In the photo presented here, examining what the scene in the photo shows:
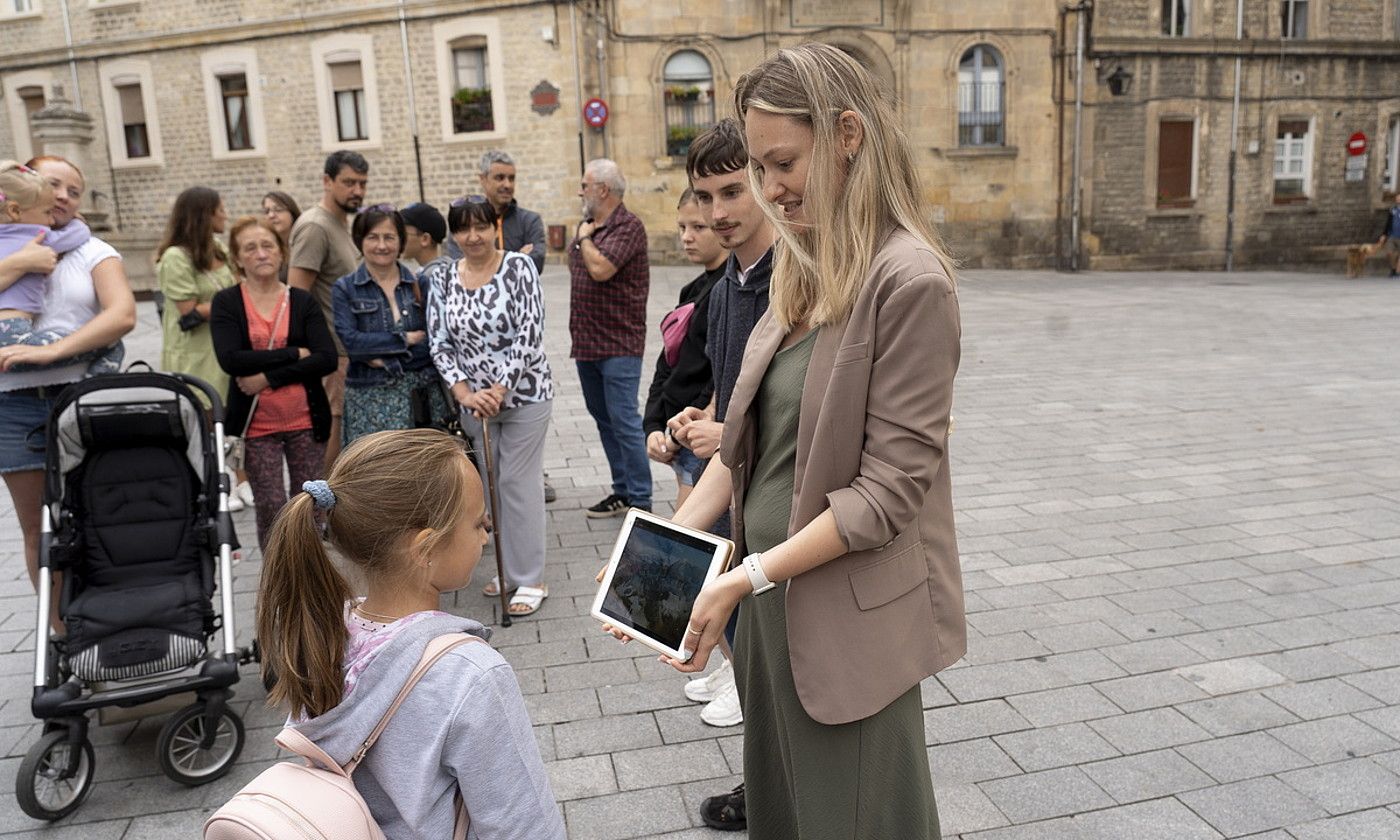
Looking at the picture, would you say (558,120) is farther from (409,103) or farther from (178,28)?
(178,28)

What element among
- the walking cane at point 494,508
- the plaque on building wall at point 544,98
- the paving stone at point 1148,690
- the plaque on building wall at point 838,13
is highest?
the plaque on building wall at point 838,13

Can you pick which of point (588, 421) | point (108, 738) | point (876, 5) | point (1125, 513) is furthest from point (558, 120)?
point (108, 738)

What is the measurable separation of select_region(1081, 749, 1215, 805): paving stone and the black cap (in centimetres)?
454

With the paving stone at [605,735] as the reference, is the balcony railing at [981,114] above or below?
above

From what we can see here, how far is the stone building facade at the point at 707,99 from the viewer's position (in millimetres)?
23594

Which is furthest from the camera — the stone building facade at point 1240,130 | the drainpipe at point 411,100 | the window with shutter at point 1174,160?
the window with shutter at point 1174,160

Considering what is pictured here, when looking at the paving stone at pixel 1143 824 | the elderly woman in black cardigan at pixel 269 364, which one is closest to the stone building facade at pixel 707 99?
the elderly woman in black cardigan at pixel 269 364

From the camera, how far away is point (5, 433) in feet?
13.7

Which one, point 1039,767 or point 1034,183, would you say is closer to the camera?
point 1039,767

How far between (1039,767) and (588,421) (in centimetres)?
614

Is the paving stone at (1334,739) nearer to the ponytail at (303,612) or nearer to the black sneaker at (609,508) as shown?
the ponytail at (303,612)

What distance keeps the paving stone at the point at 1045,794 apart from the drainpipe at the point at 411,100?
23361mm

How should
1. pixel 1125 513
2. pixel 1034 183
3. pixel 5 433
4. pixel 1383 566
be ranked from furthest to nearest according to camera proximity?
pixel 1034 183
pixel 1125 513
pixel 1383 566
pixel 5 433

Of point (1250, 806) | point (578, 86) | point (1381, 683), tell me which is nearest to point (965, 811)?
point (1250, 806)
